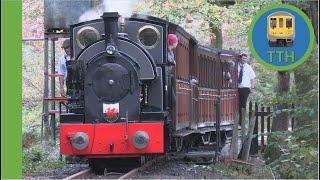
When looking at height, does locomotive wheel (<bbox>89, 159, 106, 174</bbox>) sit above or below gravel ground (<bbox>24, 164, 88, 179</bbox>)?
above

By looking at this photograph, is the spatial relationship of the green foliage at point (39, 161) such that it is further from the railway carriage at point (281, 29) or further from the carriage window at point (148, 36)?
the railway carriage at point (281, 29)

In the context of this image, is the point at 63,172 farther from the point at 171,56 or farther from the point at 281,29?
the point at 281,29

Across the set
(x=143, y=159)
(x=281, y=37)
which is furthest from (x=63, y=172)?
(x=281, y=37)

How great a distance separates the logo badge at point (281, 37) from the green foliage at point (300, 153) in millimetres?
1046

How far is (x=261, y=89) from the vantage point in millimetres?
25125

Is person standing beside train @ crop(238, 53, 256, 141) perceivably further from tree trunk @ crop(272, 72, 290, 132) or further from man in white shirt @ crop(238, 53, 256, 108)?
tree trunk @ crop(272, 72, 290, 132)

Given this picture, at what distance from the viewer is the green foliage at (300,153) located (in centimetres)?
736

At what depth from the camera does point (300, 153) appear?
7469mm

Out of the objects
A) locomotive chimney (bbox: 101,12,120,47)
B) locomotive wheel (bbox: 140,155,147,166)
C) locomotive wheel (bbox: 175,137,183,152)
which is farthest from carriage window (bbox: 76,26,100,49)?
locomotive wheel (bbox: 175,137,183,152)

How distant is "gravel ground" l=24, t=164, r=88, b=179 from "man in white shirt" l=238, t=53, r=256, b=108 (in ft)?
16.0

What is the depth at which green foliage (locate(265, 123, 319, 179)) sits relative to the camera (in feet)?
24.1

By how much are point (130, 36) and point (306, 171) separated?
410cm

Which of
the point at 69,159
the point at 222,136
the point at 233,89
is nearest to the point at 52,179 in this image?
the point at 69,159

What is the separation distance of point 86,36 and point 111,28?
81 centimetres
